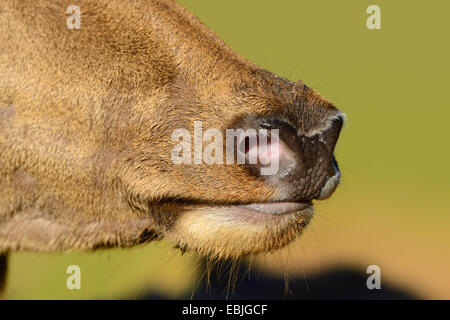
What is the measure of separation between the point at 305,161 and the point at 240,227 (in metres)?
0.48

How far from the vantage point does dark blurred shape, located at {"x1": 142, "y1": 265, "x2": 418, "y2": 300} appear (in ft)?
22.9

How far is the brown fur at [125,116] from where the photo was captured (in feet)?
10.2

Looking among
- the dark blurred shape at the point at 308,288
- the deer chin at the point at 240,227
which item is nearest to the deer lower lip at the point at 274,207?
the deer chin at the point at 240,227

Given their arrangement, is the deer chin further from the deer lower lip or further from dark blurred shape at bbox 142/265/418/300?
dark blurred shape at bbox 142/265/418/300

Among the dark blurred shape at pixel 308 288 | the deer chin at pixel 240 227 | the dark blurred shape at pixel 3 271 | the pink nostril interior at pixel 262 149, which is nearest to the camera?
the pink nostril interior at pixel 262 149

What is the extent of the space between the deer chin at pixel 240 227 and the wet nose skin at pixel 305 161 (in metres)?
0.11

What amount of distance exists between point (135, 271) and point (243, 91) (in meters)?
4.77

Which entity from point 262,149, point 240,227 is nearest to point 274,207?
point 240,227

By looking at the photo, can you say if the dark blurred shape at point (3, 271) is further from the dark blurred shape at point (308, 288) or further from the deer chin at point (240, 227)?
the dark blurred shape at point (308, 288)

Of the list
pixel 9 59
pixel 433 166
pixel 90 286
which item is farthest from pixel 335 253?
pixel 9 59

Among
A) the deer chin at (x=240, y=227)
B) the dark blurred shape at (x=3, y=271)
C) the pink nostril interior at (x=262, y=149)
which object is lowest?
the deer chin at (x=240, y=227)

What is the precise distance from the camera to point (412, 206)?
8.29 m

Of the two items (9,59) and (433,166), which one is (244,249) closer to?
(9,59)

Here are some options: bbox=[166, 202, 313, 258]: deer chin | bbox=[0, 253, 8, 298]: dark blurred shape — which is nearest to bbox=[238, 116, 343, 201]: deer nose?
bbox=[166, 202, 313, 258]: deer chin
